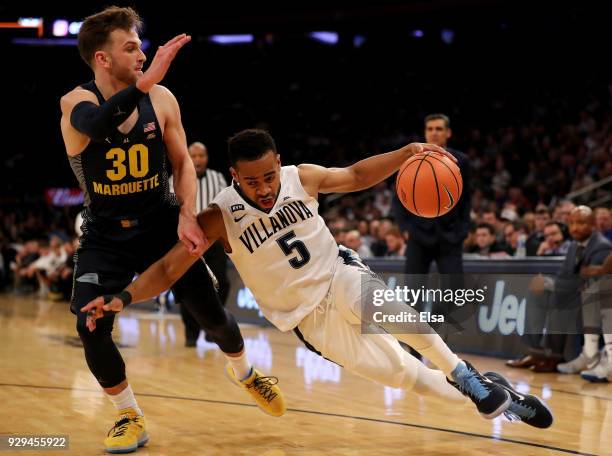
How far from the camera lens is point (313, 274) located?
440cm

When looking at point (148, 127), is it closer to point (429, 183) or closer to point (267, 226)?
point (267, 226)

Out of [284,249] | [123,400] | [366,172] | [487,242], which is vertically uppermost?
[366,172]

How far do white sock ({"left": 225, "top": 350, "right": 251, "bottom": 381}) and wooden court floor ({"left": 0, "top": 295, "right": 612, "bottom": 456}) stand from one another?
309 mm

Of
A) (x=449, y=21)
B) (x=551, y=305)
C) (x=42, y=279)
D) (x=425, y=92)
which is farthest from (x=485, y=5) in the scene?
(x=551, y=305)

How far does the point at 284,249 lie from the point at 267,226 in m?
0.15

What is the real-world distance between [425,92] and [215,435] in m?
18.0

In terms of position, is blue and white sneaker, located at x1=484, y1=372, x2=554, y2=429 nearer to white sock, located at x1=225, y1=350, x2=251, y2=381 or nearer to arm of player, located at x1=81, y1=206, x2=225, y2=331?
white sock, located at x1=225, y1=350, x2=251, y2=381

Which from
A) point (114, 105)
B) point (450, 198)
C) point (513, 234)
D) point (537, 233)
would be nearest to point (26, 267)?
point (513, 234)

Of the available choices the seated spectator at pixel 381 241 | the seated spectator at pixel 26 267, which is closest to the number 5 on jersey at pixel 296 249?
the seated spectator at pixel 381 241

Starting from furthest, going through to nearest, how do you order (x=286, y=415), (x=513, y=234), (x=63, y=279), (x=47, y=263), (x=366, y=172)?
(x=47, y=263)
(x=63, y=279)
(x=513, y=234)
(x=286, y=415)
(x=366, y=172)

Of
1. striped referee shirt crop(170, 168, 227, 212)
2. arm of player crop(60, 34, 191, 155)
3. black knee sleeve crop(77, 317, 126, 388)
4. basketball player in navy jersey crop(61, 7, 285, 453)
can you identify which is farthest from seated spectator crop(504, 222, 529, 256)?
arm of player crop(60, 34, 191, 155)

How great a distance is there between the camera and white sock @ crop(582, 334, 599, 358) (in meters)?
7.42

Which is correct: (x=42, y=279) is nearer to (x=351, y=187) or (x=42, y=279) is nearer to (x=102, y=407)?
(x=102, y=407)

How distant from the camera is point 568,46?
1975 centimetres
